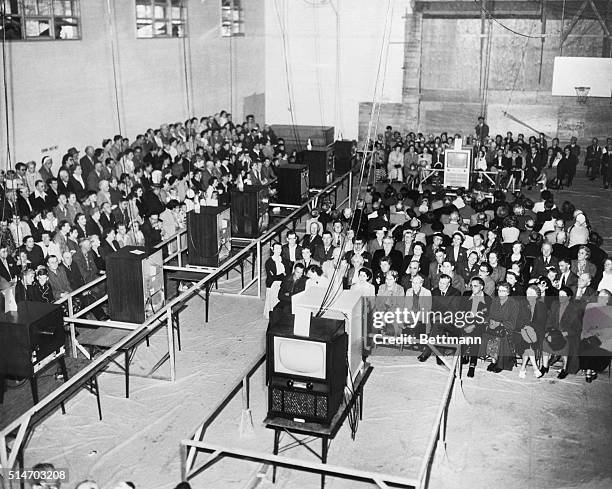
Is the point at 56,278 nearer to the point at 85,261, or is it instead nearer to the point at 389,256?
the point at 85,261

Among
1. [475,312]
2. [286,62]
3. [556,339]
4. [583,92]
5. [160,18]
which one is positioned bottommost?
[556,339]

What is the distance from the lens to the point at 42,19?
14.1m

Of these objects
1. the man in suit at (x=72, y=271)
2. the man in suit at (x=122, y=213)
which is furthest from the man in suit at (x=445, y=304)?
the man in suit at (x=122, y=213)

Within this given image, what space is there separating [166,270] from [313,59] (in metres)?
15.0

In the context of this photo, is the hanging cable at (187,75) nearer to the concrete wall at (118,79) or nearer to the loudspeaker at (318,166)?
the concrete wall at (118,79)

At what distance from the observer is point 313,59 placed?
917 inches

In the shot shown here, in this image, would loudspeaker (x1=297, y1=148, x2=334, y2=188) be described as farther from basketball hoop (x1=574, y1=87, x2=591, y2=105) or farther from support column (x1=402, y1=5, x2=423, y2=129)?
basketball hoop (x1=574, y1=87, x2=591, y2=105)

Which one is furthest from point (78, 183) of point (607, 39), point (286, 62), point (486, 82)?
point (607, 39)

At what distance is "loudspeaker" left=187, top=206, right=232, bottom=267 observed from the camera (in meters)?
9.71

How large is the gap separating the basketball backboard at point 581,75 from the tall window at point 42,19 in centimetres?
1298

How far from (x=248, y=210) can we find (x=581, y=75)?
13646mm

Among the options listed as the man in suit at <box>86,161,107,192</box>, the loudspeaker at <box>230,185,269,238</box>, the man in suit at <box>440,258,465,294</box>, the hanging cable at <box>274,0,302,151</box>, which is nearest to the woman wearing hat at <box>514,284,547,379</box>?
the man in suit at <box>440,258,465,294</box>

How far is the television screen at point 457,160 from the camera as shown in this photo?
15.1 metres

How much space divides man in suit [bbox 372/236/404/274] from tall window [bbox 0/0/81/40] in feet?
25.7
